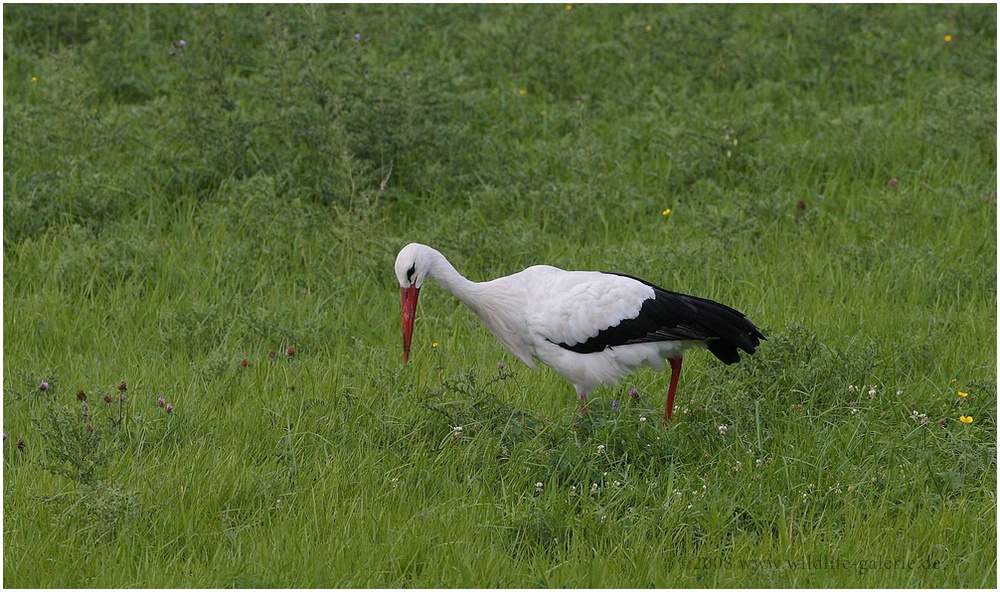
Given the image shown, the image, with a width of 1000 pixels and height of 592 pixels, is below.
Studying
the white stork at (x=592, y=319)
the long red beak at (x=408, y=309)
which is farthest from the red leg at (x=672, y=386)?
the long red beak at (x=408, y=309)

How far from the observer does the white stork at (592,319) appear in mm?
4887

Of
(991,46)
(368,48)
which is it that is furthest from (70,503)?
(991,46)

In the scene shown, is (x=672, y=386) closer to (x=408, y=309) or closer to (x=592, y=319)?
(x=592, y=319)

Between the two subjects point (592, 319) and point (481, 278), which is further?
point (481, 278)

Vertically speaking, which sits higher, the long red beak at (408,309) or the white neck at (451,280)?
the white neck at (451,280)

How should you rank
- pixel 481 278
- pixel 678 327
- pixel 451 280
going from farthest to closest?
pixel 481 278 → pixel 451 280 → pixel 678 327

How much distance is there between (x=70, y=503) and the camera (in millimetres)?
4211

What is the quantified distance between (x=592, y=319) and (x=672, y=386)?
1.56 ft

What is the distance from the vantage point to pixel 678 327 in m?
4.89

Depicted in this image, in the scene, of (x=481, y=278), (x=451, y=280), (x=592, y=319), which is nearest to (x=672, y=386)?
(x=592, y=319)

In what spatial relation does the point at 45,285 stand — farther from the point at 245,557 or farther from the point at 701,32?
the point at 701,32

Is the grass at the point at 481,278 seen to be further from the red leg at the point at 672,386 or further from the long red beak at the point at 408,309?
the long red beak at the point at 408,309

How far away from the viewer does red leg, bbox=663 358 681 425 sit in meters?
5.00

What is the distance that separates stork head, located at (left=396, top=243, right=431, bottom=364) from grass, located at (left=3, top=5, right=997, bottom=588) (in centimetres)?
29
